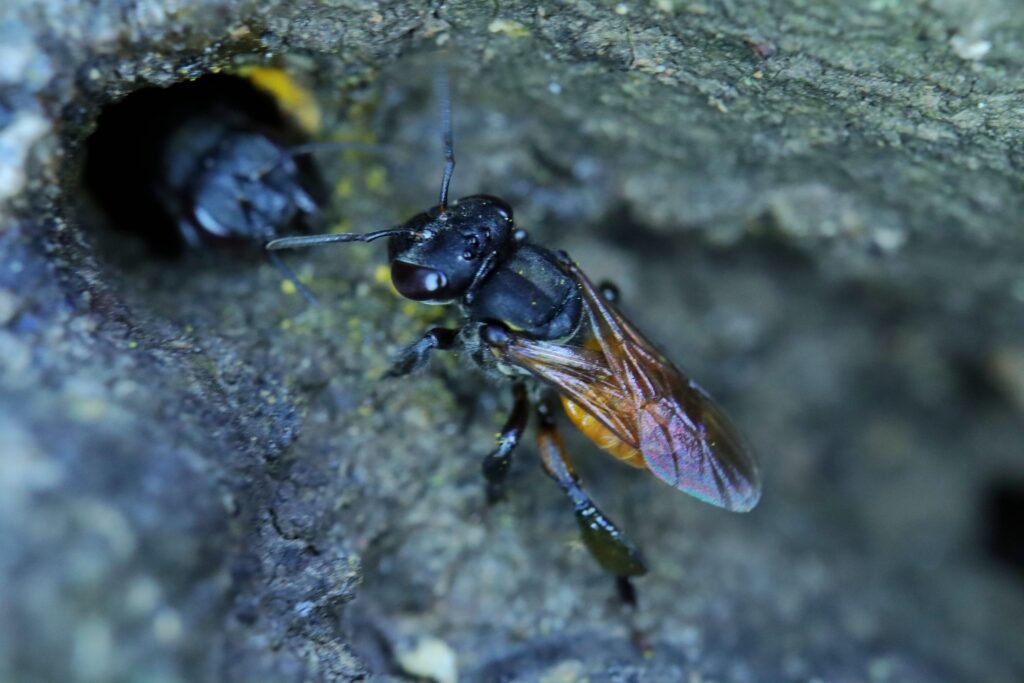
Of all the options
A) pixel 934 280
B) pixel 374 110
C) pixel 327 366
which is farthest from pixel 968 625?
pixel 374 110

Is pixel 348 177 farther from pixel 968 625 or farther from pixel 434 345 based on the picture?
pixel 968 625

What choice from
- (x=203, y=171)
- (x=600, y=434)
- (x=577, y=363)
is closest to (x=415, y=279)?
(x=577, y=363)

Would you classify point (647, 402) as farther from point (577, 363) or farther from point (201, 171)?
point (201, 171)

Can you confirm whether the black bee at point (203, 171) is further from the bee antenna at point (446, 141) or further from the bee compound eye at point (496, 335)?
the bee compound eye at point (496, 335)

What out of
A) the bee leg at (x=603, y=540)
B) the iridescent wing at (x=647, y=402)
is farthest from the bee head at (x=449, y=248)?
the bee leg at (x=603, y=540)

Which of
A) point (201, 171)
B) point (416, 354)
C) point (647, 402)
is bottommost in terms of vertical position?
point (647, 402)

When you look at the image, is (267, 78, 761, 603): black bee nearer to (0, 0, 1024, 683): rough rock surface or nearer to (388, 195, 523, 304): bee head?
(388, 195, 523, 304): bee head
